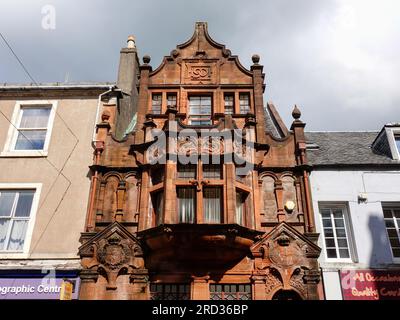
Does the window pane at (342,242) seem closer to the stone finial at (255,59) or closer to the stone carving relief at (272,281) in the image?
the stone carving relief at (272,281)

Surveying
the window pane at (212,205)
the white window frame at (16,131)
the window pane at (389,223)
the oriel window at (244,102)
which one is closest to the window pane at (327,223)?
the window pane at (389,223)

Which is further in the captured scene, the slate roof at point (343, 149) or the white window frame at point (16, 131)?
the white window frame at point (16, 131)

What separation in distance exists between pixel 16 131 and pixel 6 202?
10.8 ft

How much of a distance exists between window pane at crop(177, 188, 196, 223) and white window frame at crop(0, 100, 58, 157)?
602 centimetres

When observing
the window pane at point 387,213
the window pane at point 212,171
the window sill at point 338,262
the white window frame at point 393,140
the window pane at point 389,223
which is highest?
the white window frame at point 393,140

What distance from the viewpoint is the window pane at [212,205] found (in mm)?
14188

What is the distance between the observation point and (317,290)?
13.5 metres

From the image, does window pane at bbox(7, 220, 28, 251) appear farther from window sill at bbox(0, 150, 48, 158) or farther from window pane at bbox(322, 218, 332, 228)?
window pane at bbox(322, 218, 332, 228)

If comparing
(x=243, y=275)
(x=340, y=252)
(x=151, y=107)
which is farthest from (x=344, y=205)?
(x=151, y=107)

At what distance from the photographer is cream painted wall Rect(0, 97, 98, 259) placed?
1474 cm

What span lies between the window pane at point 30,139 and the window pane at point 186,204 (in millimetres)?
6543

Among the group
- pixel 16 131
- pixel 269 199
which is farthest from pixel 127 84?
pixel 269 199

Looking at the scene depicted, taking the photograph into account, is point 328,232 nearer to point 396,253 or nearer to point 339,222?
point 339,222

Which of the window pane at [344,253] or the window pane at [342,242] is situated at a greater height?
the window pane at [342,242]
